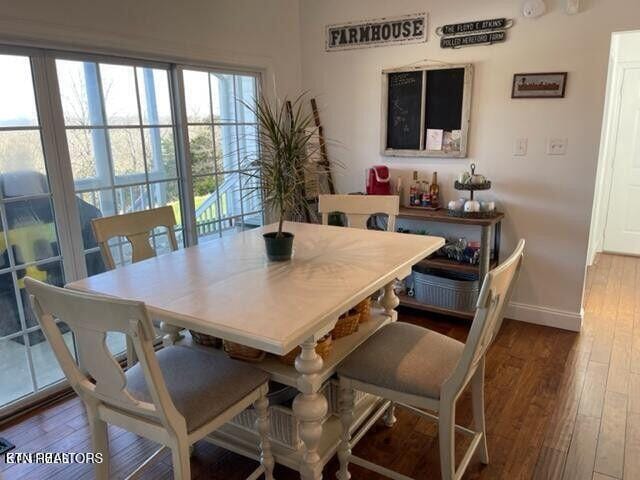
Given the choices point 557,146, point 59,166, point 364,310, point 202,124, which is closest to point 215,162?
point 202,124

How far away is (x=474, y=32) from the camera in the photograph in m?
3.17

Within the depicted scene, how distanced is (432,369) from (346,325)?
43 centimetres

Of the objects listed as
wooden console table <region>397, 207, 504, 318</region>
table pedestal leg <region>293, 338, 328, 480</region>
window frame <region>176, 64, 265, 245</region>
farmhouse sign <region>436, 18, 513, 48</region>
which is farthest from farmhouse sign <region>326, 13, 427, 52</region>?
table pedestal leg <region>293, 338, 328, 480</region>

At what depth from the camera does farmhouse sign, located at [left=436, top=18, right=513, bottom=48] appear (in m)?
3.08

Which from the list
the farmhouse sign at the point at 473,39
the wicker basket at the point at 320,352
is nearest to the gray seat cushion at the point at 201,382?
the wicker basket at the point at 320,352

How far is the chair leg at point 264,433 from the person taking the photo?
5.55 feet

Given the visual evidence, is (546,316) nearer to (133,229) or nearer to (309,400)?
(309,400)

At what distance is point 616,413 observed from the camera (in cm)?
230

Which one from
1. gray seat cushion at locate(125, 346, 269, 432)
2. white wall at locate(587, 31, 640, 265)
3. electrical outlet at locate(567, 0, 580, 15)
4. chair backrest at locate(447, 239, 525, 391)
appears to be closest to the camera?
chair backrest at locate(447, 239, 525, 391)

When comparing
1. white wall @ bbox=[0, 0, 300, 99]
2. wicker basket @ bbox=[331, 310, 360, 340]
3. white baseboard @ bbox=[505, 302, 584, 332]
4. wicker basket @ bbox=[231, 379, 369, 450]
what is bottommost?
white baseboard @ bbox=[505, 302, 584, 332]

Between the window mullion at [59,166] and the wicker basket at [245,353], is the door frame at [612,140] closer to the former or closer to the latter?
the wicker basket at [245,353]

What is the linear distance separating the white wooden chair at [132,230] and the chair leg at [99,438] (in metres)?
0.51

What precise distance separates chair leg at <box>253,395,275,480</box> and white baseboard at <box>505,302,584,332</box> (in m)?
2.28

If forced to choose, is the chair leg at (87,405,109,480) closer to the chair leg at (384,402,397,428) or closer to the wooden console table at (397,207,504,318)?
the chair leg at (384,402,397,428)
